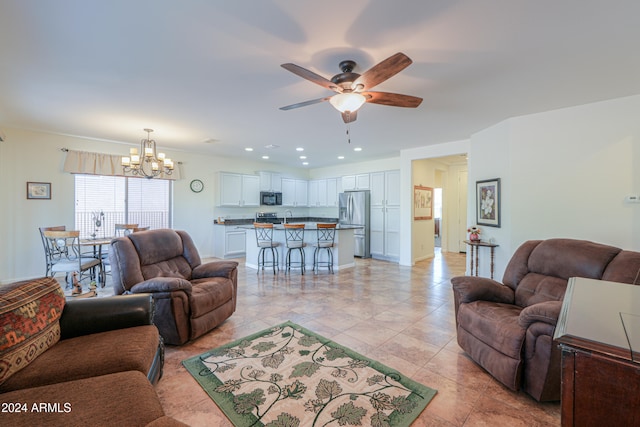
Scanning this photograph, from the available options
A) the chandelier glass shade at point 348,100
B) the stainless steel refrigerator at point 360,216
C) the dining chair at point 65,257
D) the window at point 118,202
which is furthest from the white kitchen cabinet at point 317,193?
the chandelier glass shade at point 348,100

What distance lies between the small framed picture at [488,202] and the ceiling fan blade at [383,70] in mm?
3053

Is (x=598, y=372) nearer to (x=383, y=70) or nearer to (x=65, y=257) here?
(x=383, y=70)

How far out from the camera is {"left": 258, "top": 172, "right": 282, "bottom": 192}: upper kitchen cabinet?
24.8 ft

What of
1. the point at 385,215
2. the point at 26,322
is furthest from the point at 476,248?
the point at 26,322

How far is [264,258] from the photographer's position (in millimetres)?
5672

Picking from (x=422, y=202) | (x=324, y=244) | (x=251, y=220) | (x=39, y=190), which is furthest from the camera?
(x=251, y=220)

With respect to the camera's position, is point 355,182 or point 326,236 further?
point 355,182

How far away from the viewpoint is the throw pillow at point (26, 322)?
4.17 ft

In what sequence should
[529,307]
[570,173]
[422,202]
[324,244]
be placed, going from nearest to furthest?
[529,307]
[570,173]
[324,244]
[422,202]

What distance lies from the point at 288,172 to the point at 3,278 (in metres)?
6.32

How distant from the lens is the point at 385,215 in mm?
6785

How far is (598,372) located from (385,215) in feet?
19.7

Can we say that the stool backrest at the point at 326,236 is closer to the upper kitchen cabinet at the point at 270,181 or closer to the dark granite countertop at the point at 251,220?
the dark granite countertop at the point at 251,220

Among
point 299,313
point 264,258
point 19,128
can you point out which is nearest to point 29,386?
point 299,313
